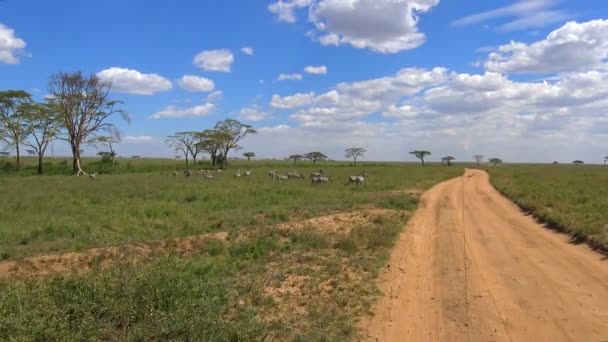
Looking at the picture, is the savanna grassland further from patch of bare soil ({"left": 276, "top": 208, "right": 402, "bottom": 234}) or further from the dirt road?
the dirt road

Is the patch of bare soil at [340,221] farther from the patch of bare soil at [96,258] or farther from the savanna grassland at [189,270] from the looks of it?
the patch of bare soil at [96,258]

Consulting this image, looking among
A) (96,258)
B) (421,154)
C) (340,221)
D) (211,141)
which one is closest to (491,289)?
(340,221)

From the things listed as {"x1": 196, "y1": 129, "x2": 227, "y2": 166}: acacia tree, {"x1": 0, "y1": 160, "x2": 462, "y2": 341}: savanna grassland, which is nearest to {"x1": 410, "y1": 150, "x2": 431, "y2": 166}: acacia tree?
{"x1": 196, "y1": 129, "x2": 227, "y2": 166}: acacia tree

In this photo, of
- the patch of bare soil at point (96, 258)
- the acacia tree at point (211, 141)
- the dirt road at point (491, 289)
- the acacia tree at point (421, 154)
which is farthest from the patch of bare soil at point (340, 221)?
the acacia tree at point (421, 154)

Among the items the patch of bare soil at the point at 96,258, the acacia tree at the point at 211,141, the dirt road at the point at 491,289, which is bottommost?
the dirt road at the point at 491,289

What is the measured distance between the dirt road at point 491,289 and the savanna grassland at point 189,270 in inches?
24.2

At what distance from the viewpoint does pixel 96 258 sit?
29.3 feet

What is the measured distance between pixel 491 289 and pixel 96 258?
307 inches

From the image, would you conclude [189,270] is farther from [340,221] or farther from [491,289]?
[340,221]

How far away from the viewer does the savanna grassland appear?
17.6 feet

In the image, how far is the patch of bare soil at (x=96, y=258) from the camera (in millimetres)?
8141

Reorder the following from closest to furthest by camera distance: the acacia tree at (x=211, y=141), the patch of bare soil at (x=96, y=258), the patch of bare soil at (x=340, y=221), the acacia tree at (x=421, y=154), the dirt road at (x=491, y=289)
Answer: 1. the dirt road at (x=491, y=289)
2. the patch of bare soil at (x=96, y=258)
3. the patch of bare soil at (x=340, y=221)
4. the acacia tree at (x=211, y=141)
5. the acacia tree at (x=421, y=154)

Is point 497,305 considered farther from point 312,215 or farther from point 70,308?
point 312,215

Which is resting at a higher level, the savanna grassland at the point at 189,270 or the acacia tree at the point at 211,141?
the acacia tree at the point at 211,141
